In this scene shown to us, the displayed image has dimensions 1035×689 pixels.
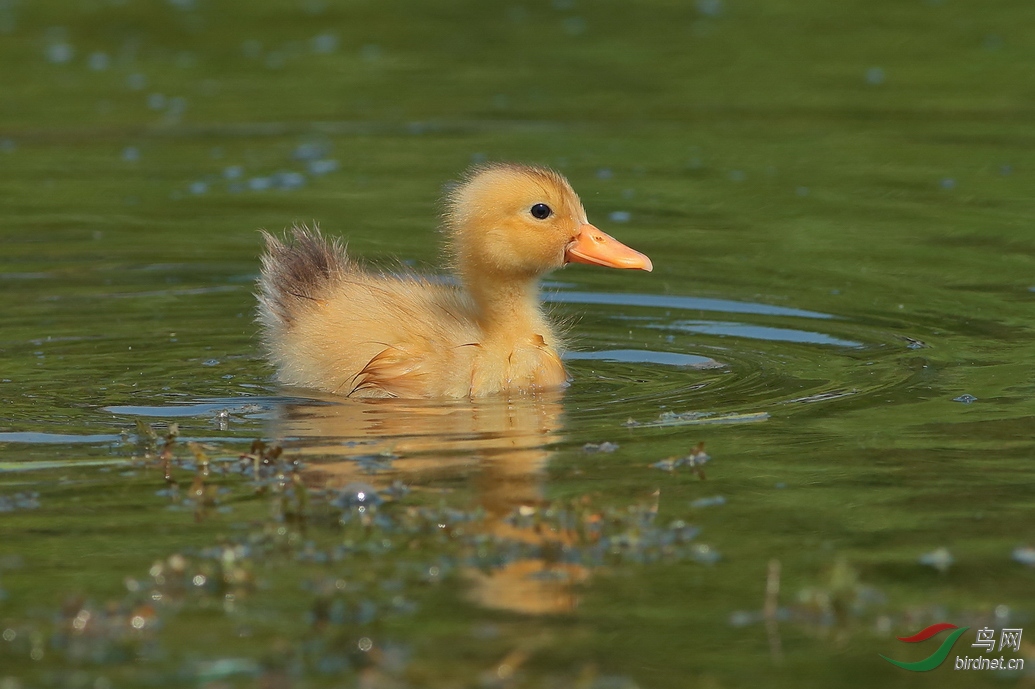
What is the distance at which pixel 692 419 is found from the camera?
6.95 metres

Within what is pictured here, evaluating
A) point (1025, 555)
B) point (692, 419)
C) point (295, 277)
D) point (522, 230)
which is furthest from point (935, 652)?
point (295, 277)

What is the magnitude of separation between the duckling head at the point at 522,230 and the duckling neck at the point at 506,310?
48mm

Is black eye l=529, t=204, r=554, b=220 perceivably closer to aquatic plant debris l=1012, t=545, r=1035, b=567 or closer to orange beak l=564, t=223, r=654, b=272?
orange beak l=564, t=223, r=654, b=272

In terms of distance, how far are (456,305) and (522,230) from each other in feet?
1.65

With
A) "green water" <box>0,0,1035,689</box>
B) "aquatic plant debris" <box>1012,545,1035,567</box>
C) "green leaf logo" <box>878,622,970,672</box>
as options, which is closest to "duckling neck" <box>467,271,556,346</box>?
"green water" <box>0,0,1035,689</box>

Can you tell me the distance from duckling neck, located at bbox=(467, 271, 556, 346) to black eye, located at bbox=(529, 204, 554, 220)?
1.15 ft

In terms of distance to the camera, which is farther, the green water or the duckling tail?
the duckling tail

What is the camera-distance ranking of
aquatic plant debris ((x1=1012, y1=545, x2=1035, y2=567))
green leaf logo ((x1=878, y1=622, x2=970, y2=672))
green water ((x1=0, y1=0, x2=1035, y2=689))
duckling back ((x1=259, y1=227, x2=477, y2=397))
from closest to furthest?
green leaf logo ((x1=878, y1=622, x2=970, y2=672))
green water ((x1=0, y1=0, x2=1035, y2=689))
aquatic plant debris ((x1=1012, y1=545, x2=1035, y2=567))
duckling back ((x1=259, y1=227, x2=477, y2=397))

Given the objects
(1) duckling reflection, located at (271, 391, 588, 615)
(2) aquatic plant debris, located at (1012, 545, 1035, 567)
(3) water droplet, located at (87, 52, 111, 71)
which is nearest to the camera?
(1) duckling reflection, located at (271, 391, 588, 615)

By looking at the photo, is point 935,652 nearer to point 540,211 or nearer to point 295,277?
point 540,211

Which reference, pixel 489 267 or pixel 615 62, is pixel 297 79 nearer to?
pixel 615 62

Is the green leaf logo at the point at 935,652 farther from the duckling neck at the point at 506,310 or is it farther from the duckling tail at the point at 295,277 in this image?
the duckling tail at the point at 295,277

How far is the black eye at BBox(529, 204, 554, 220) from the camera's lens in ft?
26.2

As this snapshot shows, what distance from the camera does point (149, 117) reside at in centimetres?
1527
